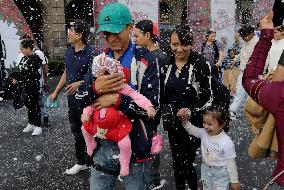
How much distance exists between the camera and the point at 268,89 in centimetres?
184

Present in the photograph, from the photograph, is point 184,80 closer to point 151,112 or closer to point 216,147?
point 216,147

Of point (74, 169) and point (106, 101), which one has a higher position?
point (106, 101)

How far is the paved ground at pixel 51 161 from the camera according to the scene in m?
4.63

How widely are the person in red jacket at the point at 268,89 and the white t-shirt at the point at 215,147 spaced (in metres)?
1.38

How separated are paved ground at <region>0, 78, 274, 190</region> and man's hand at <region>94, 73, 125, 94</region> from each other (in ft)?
7.54

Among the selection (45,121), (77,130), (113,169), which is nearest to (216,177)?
(113,169)

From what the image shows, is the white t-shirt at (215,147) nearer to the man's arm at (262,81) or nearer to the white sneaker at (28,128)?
the man's arm at (262,81)

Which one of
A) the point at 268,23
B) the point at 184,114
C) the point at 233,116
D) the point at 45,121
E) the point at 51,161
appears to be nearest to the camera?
the point at 268,23

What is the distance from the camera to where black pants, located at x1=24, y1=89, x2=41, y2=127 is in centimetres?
697

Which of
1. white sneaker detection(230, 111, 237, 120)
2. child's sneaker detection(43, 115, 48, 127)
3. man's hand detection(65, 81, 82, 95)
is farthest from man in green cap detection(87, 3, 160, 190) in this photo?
white sneaker detection(230, 111, 237, 120)

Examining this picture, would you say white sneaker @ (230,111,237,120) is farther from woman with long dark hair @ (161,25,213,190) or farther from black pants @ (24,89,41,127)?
woman with long dark hair @ (161,25,213,190)

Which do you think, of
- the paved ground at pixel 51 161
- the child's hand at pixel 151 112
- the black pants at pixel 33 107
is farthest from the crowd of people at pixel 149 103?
the black pants at pixel 33 107

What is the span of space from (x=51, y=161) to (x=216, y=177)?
2736mm

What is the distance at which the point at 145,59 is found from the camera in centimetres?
246
